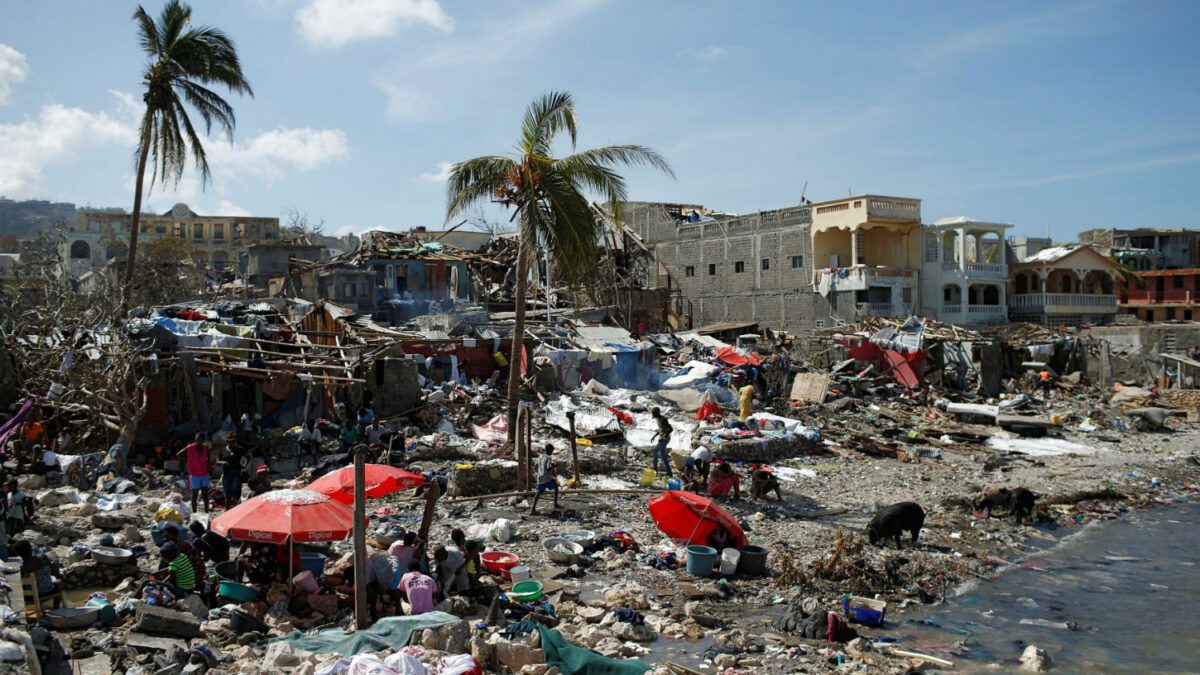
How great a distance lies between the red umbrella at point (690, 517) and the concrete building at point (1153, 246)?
52380mm

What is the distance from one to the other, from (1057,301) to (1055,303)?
7.0 inches

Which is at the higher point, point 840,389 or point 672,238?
point 672,238

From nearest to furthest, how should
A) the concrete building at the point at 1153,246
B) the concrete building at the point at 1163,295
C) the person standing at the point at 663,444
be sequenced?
the person standing at the point at 663,444 < the concrete building at the point at 1163,295 < the concrete building at the point at 1153,246

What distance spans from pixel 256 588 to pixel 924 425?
2001 cm

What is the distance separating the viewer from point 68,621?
25.2ft

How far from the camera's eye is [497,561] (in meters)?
10.1

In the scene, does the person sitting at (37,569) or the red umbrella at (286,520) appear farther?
the person sitting at (37,569)

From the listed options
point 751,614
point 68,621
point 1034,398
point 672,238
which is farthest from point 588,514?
point 672,238

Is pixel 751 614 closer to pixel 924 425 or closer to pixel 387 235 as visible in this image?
pixel 924 425

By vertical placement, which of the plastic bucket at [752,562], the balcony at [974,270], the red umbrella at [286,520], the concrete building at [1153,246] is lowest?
the plastic bucket at [752,562]

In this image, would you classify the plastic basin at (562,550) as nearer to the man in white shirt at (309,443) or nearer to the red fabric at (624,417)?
the man in white shirt at (309,443)

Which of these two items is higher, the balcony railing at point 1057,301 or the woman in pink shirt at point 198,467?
the balcony railing at point 1057,301

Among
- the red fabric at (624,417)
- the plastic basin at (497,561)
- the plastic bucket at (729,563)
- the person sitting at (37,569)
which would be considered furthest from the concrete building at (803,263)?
the person sitting at (37,569)

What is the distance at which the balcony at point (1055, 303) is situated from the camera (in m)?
38.1
